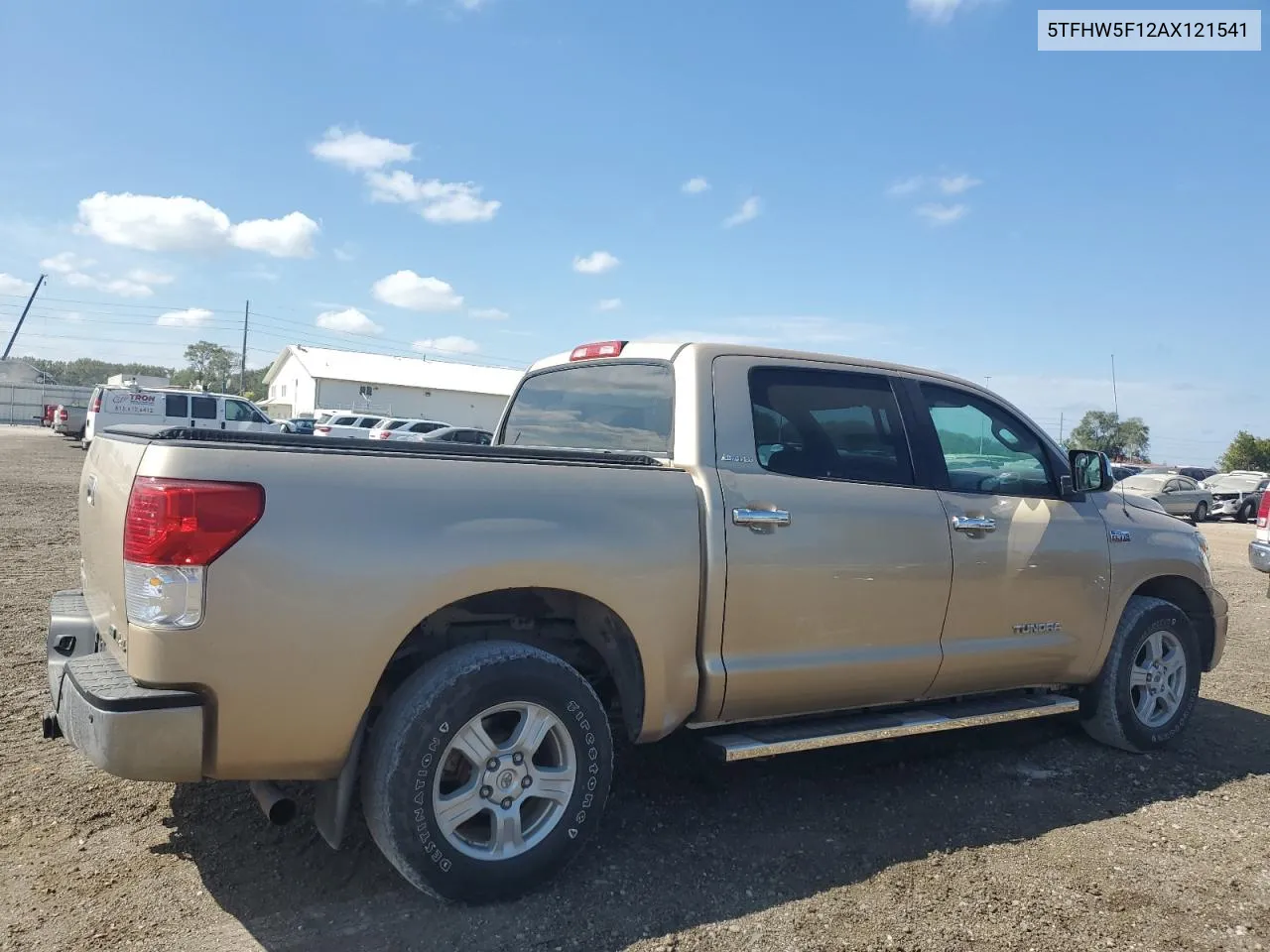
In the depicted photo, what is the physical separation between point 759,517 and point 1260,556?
751 cm

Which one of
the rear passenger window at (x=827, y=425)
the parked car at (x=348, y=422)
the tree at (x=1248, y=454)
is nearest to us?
the rear passenger window at (x=827, y=425)

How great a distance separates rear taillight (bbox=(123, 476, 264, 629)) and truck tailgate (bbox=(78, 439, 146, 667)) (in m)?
0.15

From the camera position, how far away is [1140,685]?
524cm

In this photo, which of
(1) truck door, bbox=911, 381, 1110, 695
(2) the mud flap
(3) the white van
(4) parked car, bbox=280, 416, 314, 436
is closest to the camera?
(2) the mud flap

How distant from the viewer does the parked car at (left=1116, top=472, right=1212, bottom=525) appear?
26594 mm

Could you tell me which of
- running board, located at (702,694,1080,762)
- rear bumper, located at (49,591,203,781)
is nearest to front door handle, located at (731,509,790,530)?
running board, located at (702,694,1080,762)

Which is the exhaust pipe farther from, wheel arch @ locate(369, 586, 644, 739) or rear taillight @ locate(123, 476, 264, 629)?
rear taillight @ locate(123, 476, 264, 629)

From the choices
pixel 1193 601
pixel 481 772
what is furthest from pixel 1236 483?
pixel 481 772

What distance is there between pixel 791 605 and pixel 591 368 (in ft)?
5.19

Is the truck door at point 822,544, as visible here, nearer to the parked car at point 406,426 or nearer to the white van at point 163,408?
the white van at point 163,408

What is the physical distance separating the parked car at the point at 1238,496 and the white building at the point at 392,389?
3886 cm

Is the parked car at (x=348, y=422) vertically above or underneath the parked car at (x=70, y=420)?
above

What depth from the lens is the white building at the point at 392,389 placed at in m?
59.8

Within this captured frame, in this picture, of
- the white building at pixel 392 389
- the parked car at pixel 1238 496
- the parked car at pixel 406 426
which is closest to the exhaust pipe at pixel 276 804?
the parked car at pixel 406 426
